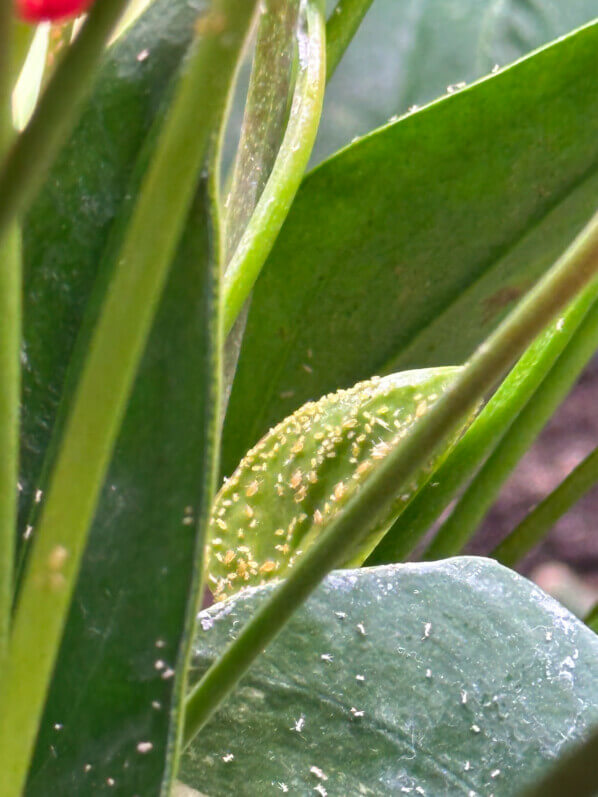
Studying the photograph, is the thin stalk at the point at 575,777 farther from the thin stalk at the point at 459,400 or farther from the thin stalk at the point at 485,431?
the thin stalk at the point at 485,431

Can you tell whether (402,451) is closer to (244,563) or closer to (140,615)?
(140,615)

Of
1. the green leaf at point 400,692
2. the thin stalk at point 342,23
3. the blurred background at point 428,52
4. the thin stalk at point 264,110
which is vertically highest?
the blurred background at point 428,52

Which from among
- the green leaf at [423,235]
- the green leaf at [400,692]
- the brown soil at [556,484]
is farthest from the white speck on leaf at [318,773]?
the brown soil at [556,484]

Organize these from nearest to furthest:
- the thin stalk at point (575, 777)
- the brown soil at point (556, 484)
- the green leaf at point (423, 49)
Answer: the thin stalk at point (575, 777), the green leaf at point (423, 49), the brown soil at point (556, 484)

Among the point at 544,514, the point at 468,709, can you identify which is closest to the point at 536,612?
the point at 468,709

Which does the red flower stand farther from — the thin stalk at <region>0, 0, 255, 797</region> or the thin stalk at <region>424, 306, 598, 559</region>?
the thin stalk at <region>424, 306, 598, 559</region>
